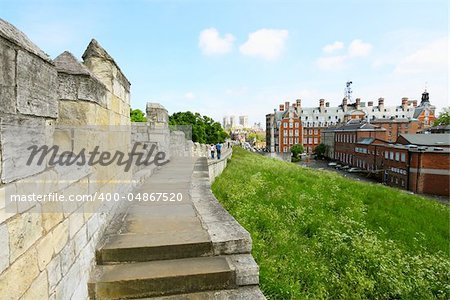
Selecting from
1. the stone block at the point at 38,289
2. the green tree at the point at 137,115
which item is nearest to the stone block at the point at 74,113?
the stone block at the point at 38,289

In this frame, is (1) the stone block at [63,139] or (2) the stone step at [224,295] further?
(2) the stone step at [224,295]

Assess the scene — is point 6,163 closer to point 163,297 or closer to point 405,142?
point 163,297

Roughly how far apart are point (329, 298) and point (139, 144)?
6455mm

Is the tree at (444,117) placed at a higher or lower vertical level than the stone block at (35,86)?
higher

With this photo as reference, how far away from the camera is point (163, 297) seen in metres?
2.24

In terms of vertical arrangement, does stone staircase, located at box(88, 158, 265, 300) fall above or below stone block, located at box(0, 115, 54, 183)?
below

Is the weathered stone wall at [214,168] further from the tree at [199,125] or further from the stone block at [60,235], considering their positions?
the tree at [199,125]

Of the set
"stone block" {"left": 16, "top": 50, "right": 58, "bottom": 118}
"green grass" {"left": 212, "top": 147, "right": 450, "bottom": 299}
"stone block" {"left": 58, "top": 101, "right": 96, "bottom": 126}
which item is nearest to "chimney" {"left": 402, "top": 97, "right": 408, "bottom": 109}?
"green grass" {"left": 212, "top": 147, "right": 450, "bottom": 299}

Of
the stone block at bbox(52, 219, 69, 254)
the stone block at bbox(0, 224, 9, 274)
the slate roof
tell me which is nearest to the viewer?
the stone block at bbox(0, 224, 9, 274)

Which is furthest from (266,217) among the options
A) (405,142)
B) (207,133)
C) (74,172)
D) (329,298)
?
(207,133)

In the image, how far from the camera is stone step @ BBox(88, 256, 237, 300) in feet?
7.21

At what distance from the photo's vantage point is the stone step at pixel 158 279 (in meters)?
2.20

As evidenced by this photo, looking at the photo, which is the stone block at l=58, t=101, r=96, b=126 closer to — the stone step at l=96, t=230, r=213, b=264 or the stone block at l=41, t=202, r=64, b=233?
the stone block at l=41, t=202, r=64, b=233

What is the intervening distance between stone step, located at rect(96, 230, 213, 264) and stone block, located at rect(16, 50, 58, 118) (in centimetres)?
141
